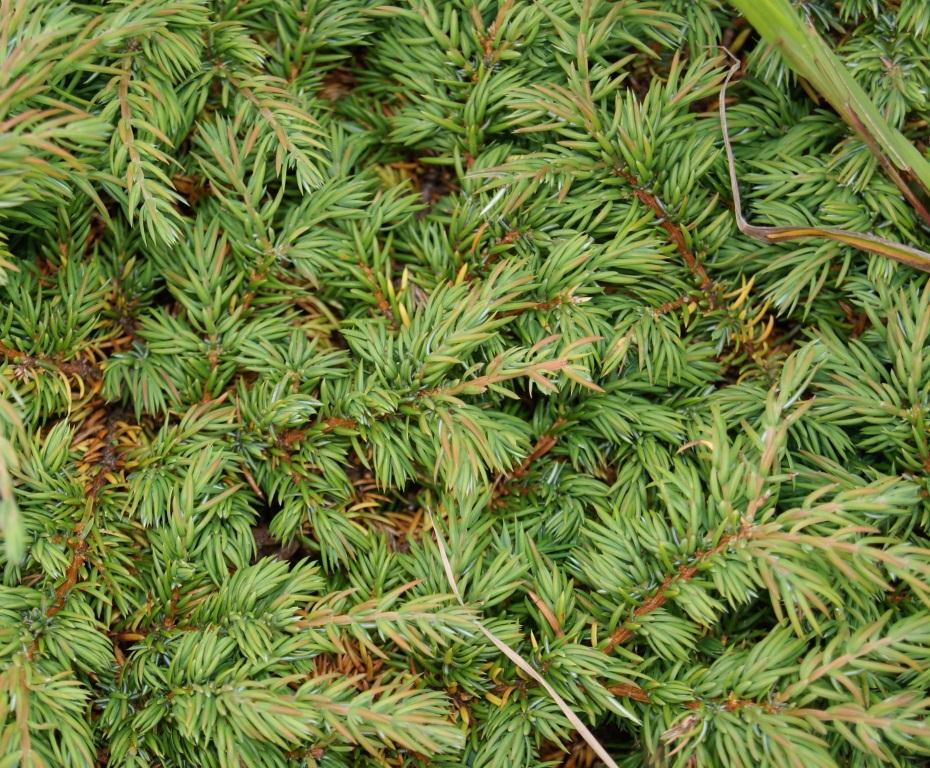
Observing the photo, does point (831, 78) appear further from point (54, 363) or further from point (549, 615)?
point (54, 363)

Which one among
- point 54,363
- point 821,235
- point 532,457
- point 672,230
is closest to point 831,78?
point 821,235

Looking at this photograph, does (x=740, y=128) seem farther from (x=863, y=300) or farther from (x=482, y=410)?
(x=482, y=410)

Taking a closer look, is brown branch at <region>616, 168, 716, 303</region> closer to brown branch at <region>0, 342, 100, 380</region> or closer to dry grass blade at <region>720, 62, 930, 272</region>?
dry grass blade at <region>720, 62, 930, 272</region>

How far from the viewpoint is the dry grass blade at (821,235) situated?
1.65 m

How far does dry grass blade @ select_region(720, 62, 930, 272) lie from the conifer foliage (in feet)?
0.10

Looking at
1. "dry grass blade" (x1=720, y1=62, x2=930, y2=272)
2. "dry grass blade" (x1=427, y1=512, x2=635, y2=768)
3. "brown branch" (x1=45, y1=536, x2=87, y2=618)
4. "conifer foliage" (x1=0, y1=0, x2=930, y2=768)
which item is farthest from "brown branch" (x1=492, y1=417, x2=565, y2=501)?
"brown branch" (x1=45, y1=536, x2=87, y2=618)

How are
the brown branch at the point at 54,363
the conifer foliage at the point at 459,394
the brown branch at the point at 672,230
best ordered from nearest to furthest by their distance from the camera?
the conifer foliage at the point at 459,394 < the brown branch at the point at 54,363 < the brown branch at the point at 672,230

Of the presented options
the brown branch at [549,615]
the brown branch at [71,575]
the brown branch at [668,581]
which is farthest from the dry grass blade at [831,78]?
the brown branch at [71,575]

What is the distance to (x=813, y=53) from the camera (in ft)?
5.37

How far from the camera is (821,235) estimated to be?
167 centimetres

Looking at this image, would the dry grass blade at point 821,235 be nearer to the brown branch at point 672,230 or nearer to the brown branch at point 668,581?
the brown branch at point 672,230

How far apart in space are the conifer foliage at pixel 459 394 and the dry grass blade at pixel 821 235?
0.10 ft

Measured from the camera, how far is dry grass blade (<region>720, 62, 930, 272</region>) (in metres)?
1.65

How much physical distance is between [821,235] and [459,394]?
0.77 meters
